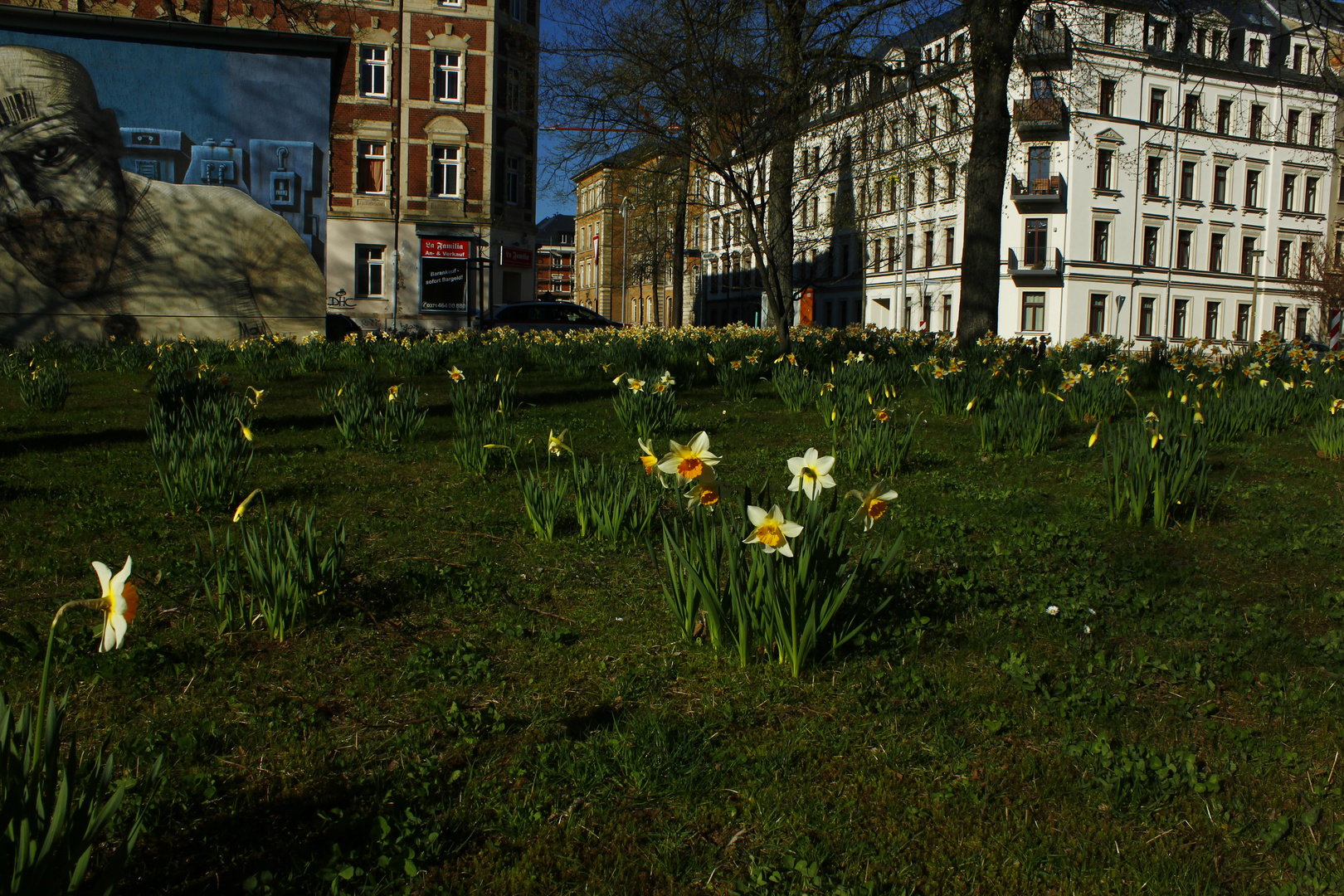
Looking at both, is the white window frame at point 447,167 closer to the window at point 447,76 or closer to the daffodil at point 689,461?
the window at point 447,76

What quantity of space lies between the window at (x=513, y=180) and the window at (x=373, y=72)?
4855 mm

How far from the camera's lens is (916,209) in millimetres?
47875

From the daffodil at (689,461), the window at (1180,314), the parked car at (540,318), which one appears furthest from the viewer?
the window at (1180,314)

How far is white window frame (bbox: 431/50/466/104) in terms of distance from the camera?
33562mm

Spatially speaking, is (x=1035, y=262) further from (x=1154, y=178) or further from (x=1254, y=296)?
(x=1254, y=296)

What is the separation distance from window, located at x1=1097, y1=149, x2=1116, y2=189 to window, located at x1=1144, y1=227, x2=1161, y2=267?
3.41 meters

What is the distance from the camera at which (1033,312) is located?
45.0m

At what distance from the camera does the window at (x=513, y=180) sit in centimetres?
3512

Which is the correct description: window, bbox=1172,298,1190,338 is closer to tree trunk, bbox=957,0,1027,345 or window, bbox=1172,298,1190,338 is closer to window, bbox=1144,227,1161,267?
window, bbox=1144,227,1161,267

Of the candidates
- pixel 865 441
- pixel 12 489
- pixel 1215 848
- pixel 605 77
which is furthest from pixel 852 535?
pixel 605 77

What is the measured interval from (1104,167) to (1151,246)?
4.69 m

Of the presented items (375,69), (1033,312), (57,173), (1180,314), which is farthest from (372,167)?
(1180,314)

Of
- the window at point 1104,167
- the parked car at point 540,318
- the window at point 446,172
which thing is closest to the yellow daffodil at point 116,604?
the parked car at point 540,318

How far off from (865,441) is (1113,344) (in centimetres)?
902
